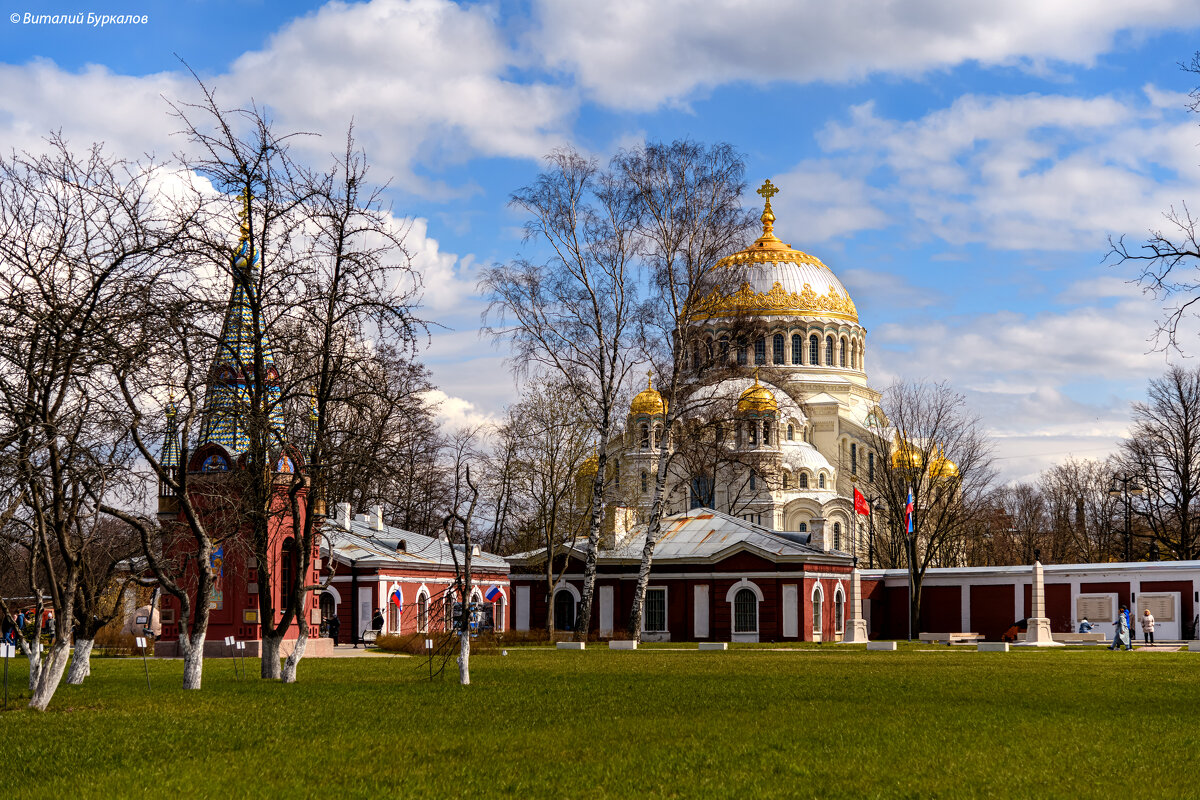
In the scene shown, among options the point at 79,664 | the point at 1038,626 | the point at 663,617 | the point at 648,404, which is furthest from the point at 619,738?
the point at 648,404

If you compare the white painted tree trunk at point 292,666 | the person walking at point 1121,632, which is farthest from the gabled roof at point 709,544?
the white painted tree trunk at point 292,666

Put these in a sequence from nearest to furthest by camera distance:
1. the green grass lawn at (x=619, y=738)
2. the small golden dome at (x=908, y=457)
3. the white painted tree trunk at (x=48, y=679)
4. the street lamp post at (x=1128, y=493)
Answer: the green grass lawn at (x=619, y=738)
the white painted tree trunk at (x=48, y=679)
the small golden dome at (x=908, y=457)
the street lamp post at (x=1128, y=493)

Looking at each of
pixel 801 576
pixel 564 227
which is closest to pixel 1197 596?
pixel 801 576

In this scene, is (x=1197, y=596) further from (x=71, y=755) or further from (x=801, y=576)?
(x=71, y=755)

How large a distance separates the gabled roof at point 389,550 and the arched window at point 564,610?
407 cm

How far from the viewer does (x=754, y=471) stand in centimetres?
3450

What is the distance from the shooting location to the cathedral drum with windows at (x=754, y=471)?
37.5 metres

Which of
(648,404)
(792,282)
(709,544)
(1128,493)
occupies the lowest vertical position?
(709,544)

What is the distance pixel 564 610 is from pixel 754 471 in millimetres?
15003

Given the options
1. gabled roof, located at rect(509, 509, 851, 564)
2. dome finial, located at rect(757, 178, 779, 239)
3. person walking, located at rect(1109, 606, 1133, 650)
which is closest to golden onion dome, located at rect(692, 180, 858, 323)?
dome finial, located at rect(757, 178, 779, 239)

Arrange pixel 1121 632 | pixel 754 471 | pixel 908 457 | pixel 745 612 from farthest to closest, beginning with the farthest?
pixel 908 457 → pixel 745 612 → pixel 1121 632 → pixel 754 471

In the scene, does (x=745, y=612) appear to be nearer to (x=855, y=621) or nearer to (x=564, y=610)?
(x=855, y=621)

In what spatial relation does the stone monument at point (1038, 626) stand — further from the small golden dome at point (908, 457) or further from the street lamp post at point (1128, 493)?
the street lamp post at point (1128, 493)

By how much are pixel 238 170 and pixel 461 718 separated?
324 inches
